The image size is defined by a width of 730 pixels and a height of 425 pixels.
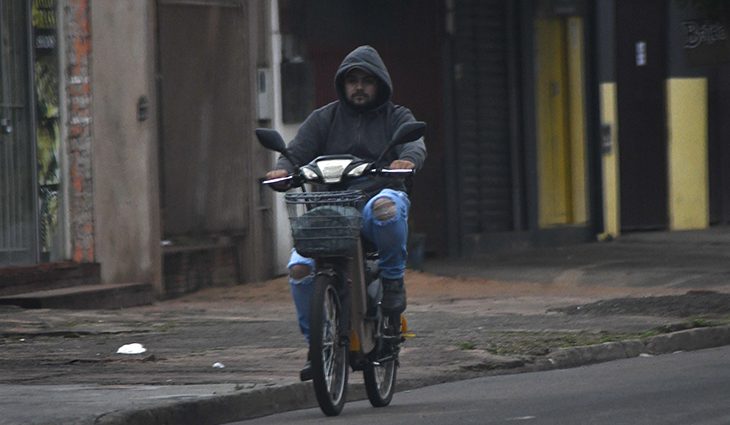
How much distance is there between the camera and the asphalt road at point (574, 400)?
7.79 m

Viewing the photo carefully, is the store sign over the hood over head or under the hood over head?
over

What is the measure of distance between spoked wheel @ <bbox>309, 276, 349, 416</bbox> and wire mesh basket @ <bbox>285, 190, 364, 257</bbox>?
0.53 ft

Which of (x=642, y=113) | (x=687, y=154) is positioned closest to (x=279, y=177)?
(x=642, y=113)

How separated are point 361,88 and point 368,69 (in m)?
0.11

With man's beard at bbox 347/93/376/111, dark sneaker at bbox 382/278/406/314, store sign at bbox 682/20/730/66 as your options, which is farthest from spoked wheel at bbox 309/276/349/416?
store sign at bbox 682/20/730/66

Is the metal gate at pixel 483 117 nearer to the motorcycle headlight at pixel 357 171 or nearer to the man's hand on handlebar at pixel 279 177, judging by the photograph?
the man's hand on handlebar at pixel 279 177

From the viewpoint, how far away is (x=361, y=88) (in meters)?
8.84

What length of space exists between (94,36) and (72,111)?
0.62 meters

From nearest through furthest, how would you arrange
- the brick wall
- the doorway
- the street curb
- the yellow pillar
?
1. the street curb
2. the brick wall
3. the doorway
4. the yellow pillar

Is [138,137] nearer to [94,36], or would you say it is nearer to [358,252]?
[94,36]

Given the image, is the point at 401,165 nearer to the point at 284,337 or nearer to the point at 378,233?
the point at 378,233

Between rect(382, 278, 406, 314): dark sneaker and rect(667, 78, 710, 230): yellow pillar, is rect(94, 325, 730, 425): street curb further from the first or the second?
rect(667, 78, 710, 230): yellow pillar

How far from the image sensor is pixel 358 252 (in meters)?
8.36

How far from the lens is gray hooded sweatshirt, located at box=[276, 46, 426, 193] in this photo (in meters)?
8.79
